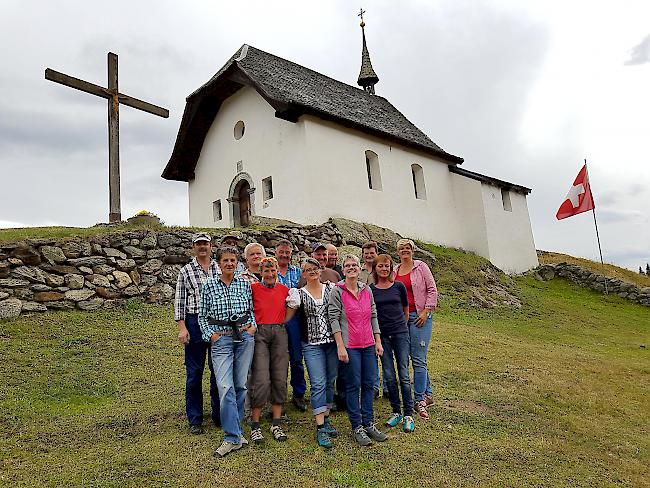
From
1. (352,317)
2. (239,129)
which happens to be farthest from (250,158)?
(352,317)

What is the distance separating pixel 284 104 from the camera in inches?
535

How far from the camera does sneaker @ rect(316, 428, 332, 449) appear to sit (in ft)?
14.0

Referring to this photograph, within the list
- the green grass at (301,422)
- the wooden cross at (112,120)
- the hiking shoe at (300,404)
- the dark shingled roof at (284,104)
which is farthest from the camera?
the dark shingled roof at (284,104)

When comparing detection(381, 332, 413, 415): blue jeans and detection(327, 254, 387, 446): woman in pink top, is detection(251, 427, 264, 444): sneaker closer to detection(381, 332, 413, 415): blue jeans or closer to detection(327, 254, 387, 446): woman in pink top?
detection(327, 254, 387, 446): woman in pink top

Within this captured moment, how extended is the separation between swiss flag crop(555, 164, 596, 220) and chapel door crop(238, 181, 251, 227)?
414 inches

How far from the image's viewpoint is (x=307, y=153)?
14.1 meters

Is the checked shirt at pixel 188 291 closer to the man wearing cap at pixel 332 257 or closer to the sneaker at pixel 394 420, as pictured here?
the man wearing cap at pixel 332 257

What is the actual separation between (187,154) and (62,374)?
1312cm

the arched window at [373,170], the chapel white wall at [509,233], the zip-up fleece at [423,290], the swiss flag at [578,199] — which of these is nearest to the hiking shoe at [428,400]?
the zip-up fleece at [423,290]

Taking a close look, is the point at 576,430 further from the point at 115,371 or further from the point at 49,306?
the point at 49,306

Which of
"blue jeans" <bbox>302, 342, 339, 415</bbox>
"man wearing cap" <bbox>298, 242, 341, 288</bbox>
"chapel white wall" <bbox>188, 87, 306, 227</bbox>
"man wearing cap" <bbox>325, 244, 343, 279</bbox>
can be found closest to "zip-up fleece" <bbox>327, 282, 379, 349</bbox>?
"blue jeans" <bbox>302, 342, 339, 415</bbox>

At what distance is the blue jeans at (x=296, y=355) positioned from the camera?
4.85 metres

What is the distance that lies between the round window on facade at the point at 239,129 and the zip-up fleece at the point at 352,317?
1282 centimetres

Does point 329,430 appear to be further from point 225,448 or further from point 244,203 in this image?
point 244,203
